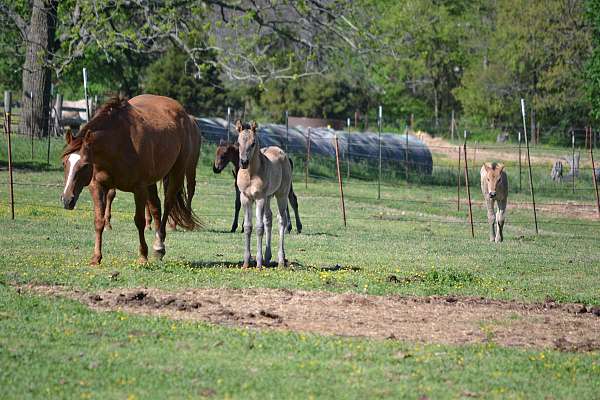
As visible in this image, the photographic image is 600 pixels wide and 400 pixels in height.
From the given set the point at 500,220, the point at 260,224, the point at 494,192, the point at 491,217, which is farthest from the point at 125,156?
the point at 494,192

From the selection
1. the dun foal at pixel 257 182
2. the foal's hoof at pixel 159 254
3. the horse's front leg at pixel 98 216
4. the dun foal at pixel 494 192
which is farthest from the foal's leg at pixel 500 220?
the horse's front leg at pixel 98 216

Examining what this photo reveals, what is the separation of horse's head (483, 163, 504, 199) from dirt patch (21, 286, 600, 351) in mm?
10314

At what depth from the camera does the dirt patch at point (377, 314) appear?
1057 cm

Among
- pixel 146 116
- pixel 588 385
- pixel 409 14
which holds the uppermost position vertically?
pixel 409 14

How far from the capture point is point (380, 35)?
129 ft

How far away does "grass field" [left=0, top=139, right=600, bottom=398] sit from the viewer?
27.1 feet

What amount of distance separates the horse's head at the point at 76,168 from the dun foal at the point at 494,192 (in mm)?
10854

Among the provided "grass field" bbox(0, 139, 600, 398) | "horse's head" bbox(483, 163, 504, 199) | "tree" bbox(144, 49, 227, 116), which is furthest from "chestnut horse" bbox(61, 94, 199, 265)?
"tree" bbox(144, 49, 227, 116)

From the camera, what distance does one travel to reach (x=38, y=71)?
37062 millimetres

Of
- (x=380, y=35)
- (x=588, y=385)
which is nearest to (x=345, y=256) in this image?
(x=588, y=385)

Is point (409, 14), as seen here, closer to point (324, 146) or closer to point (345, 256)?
point (324, 146)

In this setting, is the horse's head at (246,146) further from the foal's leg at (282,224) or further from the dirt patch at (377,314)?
the dirt patch at (377,314)

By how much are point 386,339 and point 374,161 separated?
3183 cm

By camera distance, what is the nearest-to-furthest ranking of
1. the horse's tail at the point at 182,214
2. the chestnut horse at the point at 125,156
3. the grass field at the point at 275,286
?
1. the grass field at the point at 275,286
2. the chestnut horse at the point at 125,156
3. the horse's tail at the point at 182,214
